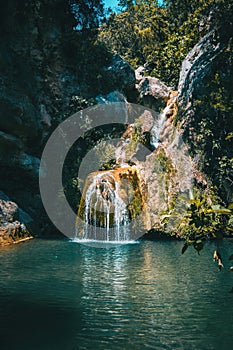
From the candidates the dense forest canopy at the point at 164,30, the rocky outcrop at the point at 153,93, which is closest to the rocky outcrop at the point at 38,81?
the rocky outcrop at the point at 153,93

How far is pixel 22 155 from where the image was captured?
768 inches

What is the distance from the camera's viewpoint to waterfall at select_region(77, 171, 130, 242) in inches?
719

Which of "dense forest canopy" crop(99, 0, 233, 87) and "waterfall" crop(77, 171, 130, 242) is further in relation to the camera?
"dense forest canopy" crop(99, 0, 233, 87)

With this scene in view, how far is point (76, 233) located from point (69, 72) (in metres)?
10.4

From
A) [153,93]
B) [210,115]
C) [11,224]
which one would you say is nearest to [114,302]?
[11,224]

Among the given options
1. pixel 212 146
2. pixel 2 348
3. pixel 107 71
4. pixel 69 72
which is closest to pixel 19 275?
pixel 2 348

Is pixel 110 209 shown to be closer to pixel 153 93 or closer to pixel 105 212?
pixel 105 212

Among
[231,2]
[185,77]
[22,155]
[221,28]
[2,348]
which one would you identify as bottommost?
[2,348]

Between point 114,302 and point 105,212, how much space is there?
1051 cm

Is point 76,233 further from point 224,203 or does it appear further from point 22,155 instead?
point 224,203

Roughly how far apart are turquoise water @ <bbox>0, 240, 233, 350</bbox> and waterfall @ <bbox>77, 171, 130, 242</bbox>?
459 centimetres

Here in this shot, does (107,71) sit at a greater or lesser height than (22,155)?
greater

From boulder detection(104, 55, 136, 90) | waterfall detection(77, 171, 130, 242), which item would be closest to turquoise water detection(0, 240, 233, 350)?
waterfall detection(77, 171, 130, 242)

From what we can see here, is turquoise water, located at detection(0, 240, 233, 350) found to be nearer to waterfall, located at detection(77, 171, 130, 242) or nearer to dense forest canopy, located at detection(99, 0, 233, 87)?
waterfall, located at detection(77, 171, 130, 242)
